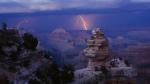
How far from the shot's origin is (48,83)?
31.8 m

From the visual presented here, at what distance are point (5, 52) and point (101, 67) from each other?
7.29 metres

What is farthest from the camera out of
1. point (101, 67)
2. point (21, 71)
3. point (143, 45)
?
point (143, 45)

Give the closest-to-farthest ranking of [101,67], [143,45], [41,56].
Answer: [41,56] < [101,67] < [143,45]

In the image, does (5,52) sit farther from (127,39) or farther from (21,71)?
(127,39)

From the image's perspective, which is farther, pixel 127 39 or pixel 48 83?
pixel 127 39

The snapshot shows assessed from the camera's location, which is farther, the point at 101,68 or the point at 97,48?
the point at 97,48

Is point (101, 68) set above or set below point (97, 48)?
below

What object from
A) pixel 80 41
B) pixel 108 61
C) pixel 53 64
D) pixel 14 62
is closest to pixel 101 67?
pixel 108 61

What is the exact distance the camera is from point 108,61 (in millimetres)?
37656

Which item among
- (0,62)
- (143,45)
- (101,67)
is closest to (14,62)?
(0,62)

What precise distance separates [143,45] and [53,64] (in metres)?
27.6

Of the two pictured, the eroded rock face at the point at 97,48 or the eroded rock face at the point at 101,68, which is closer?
the eroded rock face at the point at 101,68

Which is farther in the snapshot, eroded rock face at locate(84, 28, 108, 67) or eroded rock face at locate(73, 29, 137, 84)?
eroded rock face at locate(84, 28, 108, 67)

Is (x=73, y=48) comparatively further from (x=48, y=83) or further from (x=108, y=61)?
(x=48, y=83)
